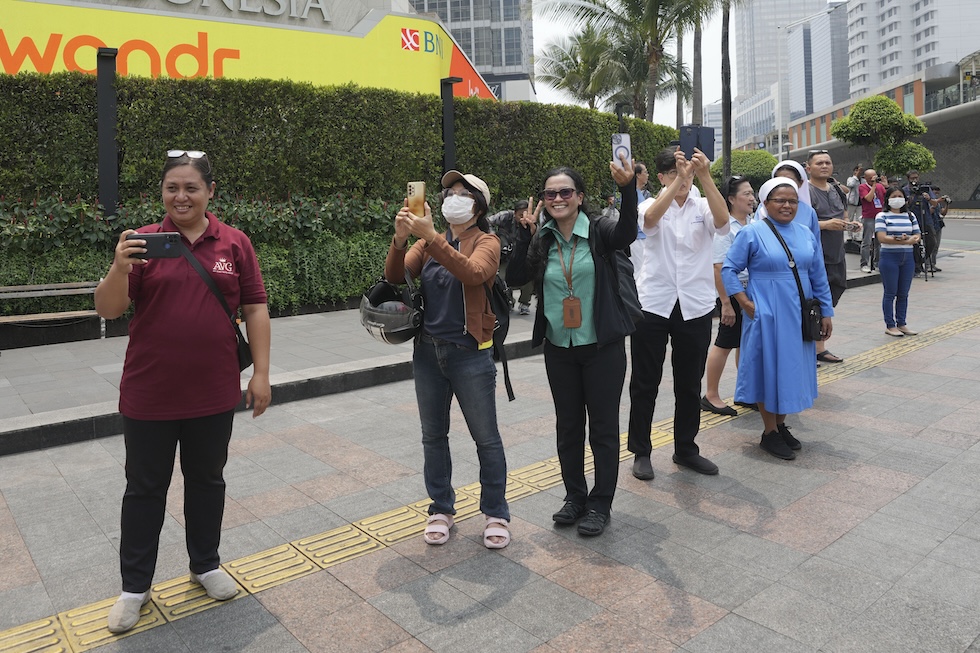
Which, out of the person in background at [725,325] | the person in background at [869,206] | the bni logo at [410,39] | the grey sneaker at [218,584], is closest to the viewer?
the grey sneaker at [218,584]

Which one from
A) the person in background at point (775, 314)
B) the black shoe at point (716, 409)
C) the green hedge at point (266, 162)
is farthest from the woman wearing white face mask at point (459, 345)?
the green hedge at point (266, 162)

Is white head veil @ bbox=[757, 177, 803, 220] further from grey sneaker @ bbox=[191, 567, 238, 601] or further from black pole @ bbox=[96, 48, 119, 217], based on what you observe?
black pole @ bbox=[96, 48, 119, 217]

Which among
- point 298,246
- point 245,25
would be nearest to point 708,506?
point 298,246

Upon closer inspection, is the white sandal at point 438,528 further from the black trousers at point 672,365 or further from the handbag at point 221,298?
the black trousers at point 672,365

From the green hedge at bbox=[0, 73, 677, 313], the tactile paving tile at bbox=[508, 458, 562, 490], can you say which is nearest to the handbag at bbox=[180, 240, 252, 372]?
the tactile paving tile at bbox=[508, 458, 562, 490]

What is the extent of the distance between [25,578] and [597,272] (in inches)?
116

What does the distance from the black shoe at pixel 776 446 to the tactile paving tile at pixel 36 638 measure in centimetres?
400

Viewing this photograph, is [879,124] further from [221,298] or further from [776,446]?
[221,298]

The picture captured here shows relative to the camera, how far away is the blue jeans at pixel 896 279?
9266mm

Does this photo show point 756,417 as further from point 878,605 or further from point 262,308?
point 262,308

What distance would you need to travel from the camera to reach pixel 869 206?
15.8 metres

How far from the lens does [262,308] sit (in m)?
3.40

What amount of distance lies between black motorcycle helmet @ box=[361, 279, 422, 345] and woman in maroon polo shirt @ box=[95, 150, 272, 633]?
529 millimetres

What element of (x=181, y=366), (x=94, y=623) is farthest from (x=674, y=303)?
(x=94, y=623)
